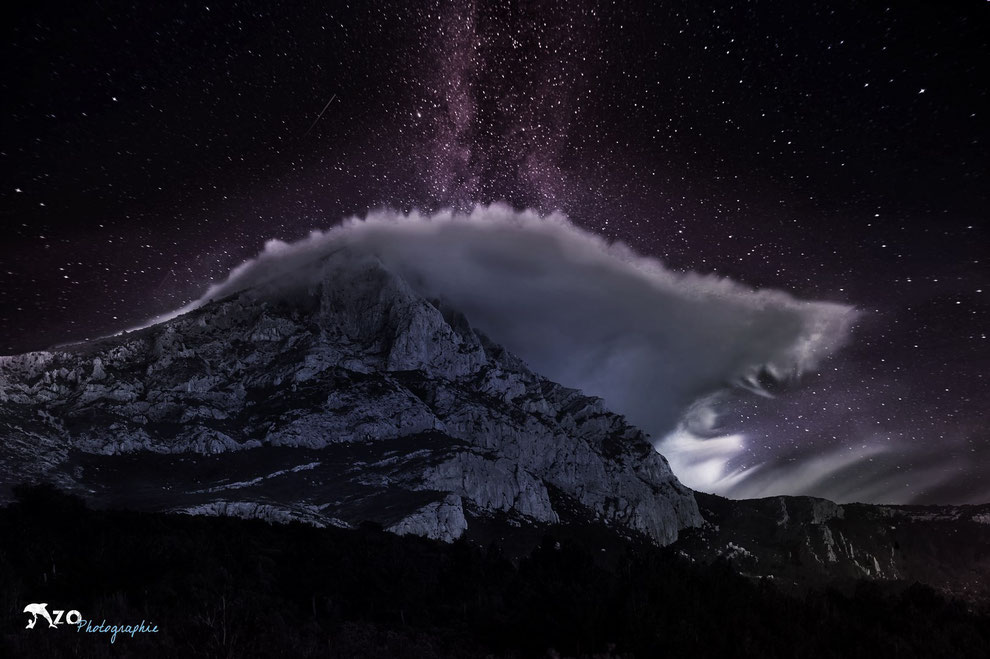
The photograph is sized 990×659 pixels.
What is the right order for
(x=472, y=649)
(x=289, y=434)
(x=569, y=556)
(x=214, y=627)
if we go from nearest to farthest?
1. (x=214, y=627)
2. (x=472, y=649)
3. (x=569, y=556)
4. (x=289, y=434)

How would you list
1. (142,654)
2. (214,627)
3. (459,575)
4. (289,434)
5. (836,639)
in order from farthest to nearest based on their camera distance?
(289,434) → (459,575) → (836,639) → (214,627) → (142,654)

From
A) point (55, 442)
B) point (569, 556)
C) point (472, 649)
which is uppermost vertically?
point (55, 442)

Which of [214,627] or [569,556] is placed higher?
[569,556]

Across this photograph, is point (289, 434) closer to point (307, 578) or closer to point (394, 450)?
point (394, 450)

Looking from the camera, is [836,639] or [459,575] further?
[459,575]

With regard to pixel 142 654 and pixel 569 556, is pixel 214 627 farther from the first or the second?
pixel 569 556

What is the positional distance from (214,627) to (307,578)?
99.1 ft

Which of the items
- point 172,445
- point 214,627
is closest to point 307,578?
point 214,627

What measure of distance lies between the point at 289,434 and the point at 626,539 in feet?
415

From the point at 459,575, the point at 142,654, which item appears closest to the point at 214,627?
the point at 142,654

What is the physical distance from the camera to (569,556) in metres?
64.3

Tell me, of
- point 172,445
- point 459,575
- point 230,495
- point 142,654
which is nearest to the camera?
point 142,654

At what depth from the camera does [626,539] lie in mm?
198250

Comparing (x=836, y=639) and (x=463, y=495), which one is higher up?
(x=463, y=495)
